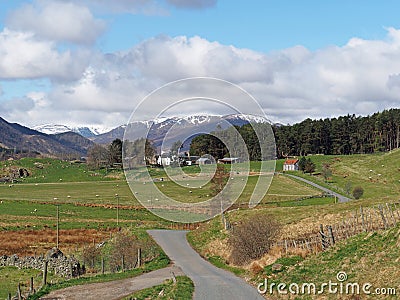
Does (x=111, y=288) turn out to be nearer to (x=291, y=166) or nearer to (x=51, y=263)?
(x=51, y=263)

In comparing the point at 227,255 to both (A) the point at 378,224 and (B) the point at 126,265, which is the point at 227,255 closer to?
(B) the point at 126,265

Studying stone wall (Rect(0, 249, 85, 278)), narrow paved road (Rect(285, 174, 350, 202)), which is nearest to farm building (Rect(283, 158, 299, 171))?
narrow paved road (Rect(285, 174, 350, 202))

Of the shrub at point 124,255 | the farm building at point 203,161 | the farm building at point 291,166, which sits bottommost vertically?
the shrub at point 124,255

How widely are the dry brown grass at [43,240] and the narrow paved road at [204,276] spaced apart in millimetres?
15975

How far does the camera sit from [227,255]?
40812 mm

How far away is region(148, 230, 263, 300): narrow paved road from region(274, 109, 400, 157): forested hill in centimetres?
13495

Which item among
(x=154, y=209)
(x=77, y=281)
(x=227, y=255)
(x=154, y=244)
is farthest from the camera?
(x=154, y=209)

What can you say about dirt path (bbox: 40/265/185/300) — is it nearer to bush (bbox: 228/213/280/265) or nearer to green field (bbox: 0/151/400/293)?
bush (bbox: 228/213/280/265)

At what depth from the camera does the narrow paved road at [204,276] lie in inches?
1001

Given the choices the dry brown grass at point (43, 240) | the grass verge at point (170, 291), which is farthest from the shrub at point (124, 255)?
the dry brown grass at point (43, 240)

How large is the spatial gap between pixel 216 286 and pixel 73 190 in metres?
113

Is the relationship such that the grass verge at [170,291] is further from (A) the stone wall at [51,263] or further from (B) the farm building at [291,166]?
(B) the farm building at [291,166]

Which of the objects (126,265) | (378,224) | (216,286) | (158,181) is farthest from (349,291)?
(158,181)

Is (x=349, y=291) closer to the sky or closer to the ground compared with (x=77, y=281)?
closer to the sky
